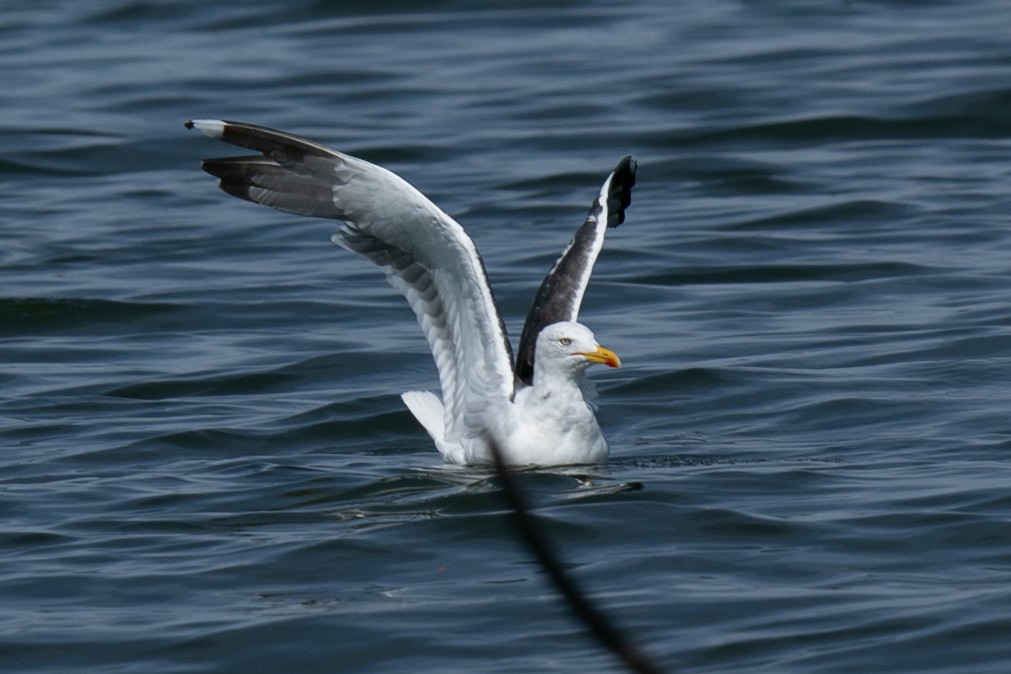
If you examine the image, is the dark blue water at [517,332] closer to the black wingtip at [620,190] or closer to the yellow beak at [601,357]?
the yellow beak at [601,357]

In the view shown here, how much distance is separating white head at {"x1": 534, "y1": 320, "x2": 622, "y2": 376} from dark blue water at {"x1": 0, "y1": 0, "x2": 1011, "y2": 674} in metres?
0.59

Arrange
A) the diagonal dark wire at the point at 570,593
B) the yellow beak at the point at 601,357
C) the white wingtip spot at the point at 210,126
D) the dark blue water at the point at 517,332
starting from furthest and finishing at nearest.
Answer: the yellow beak at the point at 601,357 < the white wingtip spot at the point at 210,126 < the dark blue water at the point at 517,332 < the diagonal dark wire at the point at 570,593

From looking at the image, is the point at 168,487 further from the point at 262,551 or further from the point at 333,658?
the point at 333,658

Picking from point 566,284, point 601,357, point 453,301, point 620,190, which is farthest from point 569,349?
point 620,190

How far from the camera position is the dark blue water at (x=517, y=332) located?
725 cm

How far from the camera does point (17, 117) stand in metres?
20.6

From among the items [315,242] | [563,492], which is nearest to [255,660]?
[563,492]

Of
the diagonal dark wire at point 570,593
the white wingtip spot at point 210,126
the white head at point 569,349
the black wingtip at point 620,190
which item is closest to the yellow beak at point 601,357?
the white head at point 569,349

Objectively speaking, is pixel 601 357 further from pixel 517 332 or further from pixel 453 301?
pixel 517 332

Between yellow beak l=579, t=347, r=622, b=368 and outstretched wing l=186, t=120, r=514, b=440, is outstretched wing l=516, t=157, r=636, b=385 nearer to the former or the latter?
outstretched wing l=186, t=120, r=514, b=440

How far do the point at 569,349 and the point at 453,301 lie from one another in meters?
0.67

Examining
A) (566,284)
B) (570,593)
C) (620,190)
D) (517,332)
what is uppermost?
(570,593)

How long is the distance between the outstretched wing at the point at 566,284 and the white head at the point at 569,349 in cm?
46

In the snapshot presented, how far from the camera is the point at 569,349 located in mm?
9297
